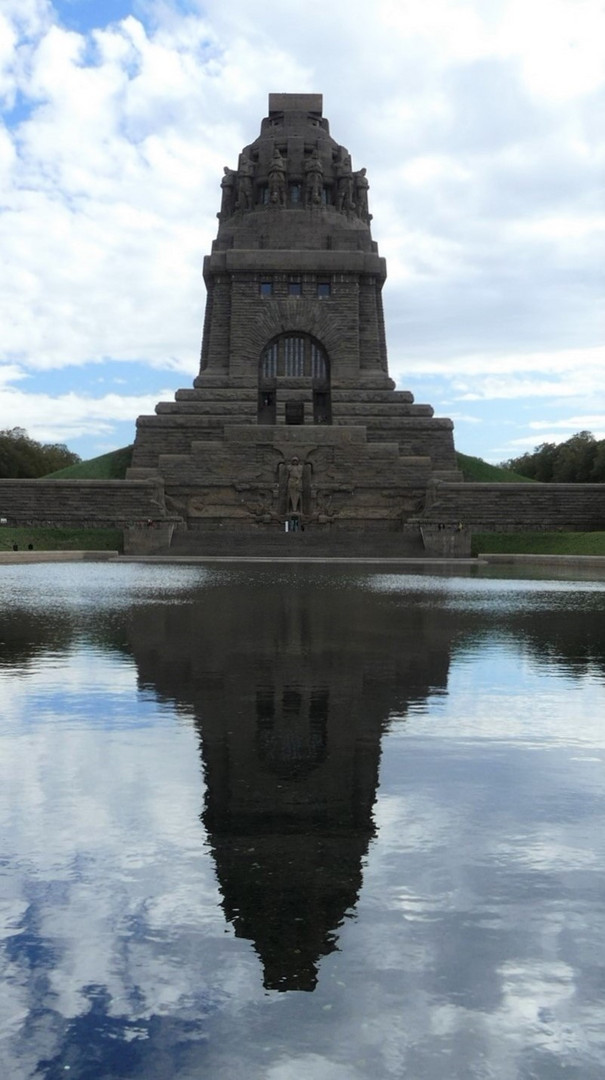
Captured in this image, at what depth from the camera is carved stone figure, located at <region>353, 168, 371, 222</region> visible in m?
62.7

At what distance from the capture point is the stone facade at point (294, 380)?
48406 millimetres

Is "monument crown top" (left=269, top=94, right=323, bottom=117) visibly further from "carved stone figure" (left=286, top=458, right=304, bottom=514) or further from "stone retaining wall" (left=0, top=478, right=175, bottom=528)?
"stone retaining wall" (left=0, top=478, right=175, bottom=528)

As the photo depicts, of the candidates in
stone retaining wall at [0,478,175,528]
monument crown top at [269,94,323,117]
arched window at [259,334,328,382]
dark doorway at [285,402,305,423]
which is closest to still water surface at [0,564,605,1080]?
stone retaining wall at [0,478,175,528]

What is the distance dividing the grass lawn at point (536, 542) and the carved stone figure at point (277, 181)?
25.6 meters

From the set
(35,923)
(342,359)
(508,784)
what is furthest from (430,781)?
(342,359)

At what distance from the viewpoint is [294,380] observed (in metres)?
56.7

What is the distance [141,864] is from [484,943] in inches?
65.0

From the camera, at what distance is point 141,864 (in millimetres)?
4758

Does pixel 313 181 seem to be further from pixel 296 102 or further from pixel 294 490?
pixel 294 490

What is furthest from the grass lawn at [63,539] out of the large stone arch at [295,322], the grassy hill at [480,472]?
the grassy hill at [480,472]

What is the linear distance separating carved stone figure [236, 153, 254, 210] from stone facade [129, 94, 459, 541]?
0.08m

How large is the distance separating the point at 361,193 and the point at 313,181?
433cm

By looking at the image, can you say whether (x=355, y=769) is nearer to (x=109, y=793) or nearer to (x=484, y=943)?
(x=109, y=793)

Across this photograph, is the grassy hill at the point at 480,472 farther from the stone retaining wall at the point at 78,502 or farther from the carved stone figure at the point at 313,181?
the stone retaining wall at the point at 78,502
